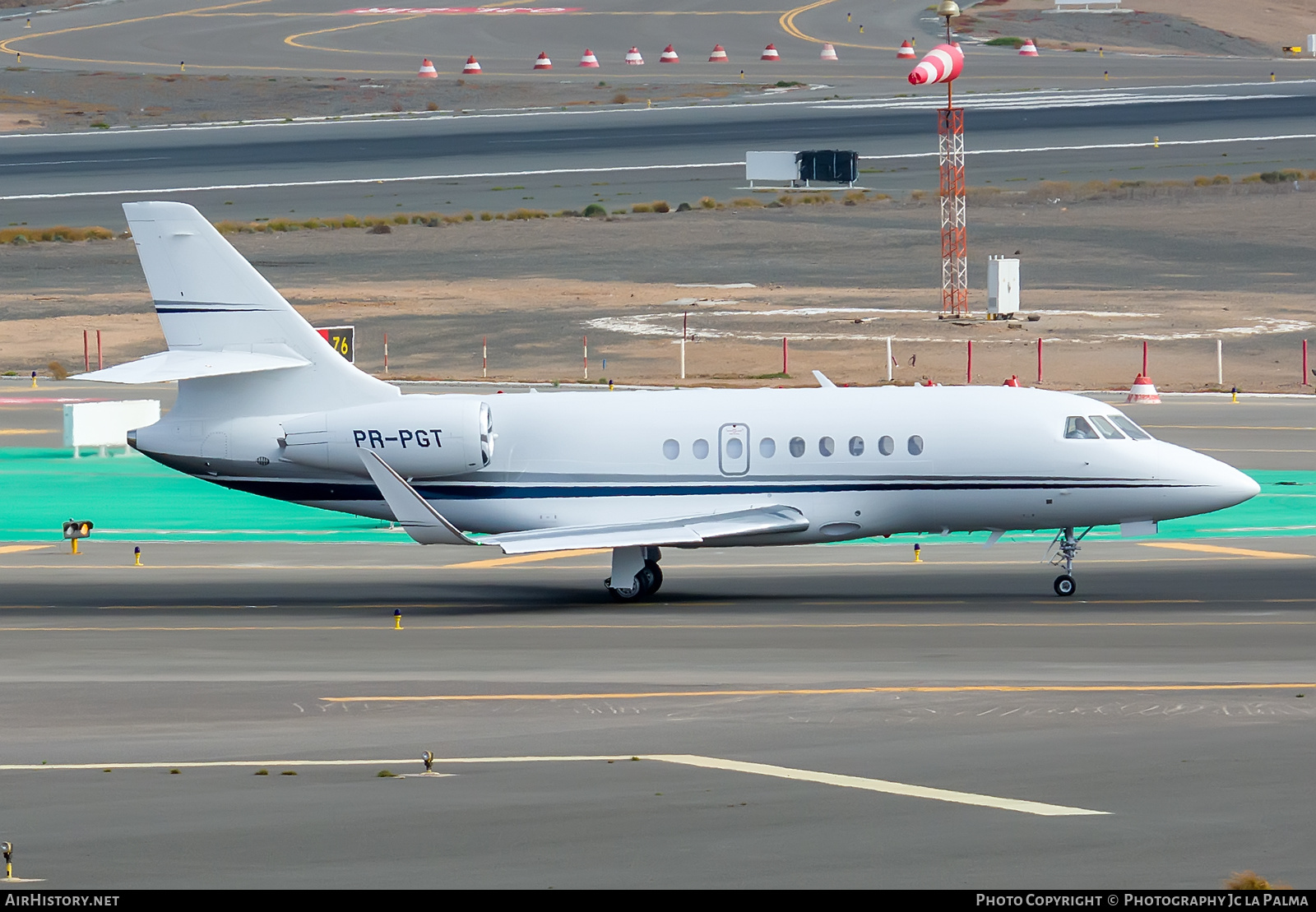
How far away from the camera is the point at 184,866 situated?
15328mm

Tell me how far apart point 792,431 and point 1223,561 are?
8747mm

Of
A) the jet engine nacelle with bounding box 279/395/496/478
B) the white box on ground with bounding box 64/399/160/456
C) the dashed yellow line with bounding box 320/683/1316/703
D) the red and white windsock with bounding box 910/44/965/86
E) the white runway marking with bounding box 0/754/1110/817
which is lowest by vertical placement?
the white runway marking with bounding box 0/754/1110/817

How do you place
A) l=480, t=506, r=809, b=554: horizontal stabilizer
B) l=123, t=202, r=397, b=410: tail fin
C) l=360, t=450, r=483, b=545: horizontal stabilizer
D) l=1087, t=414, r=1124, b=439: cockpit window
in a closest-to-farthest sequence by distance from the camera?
l=360, t=450, r=483, b=545: horizontal stabilizer, l=480, t=506, r=809, b=554: horizontal stabilizer, l=1087, t=414, r=1124, b=439: cockpit window, l=123, t=202, r=397, b=410: tail fin

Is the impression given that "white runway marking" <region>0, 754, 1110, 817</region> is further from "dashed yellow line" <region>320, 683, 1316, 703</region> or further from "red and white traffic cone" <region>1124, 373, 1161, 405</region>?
"red and white traffic cone" <region>1124, 373, 1161, 405</region>

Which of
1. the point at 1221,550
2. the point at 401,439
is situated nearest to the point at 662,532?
the point at 401,439

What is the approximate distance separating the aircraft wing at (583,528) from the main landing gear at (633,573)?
23.7 inches

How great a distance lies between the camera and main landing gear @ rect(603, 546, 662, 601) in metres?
32.1

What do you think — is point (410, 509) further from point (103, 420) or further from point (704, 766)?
point (103, 420)

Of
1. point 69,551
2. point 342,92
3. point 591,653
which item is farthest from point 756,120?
point 591,653

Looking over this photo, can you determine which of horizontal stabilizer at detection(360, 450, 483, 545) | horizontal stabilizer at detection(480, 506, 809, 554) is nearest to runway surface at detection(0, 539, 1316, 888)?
horizontal stabilizer at detection(480, 506, 809, 554)

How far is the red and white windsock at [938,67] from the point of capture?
68438 millimetres

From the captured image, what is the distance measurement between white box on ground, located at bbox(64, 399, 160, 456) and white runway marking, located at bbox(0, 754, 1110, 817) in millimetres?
30474

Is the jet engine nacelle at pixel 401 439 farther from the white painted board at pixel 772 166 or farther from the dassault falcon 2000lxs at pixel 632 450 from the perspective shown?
the white painted board at pixel 772 166

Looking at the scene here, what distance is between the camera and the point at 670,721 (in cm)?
2225
